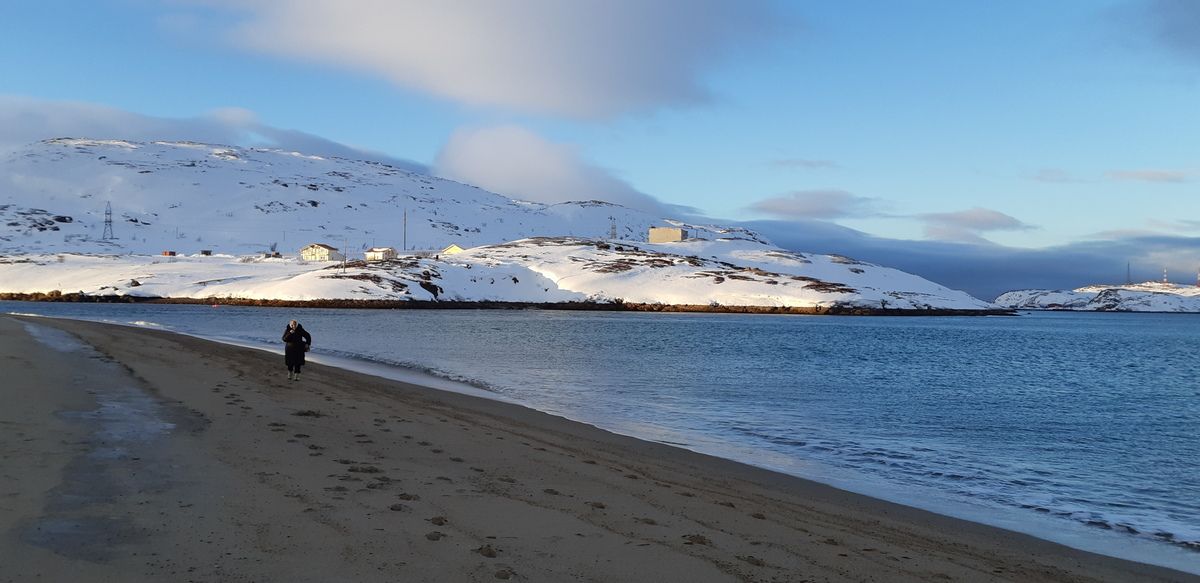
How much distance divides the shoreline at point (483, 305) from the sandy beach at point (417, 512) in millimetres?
104727

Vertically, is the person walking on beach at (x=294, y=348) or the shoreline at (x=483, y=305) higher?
the shoreline at (x=483, y=305)

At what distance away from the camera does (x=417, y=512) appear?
794cm

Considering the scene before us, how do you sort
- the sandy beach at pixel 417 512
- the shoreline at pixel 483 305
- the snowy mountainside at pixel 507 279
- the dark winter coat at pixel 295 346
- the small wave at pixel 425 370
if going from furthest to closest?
the snowy mountainside at pixel 507 279 < the shoreline at pixel 483 305 < the small wave at pixel 425 370 < the dark winter coat at pixel 295 346 < the sandy beach at pixel 417 512

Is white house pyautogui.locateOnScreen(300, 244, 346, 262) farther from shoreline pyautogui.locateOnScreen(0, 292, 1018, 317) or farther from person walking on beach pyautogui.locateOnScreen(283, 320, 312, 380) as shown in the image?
person walking on beach pyautogui.locateOnScreen(283, 320, 312, 380)

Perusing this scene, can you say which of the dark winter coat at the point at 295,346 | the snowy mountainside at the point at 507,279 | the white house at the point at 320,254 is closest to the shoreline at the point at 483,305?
the snowy mountainside at the point at 507,279

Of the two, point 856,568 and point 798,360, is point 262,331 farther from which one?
point 856,568

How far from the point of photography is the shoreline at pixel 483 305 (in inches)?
4520

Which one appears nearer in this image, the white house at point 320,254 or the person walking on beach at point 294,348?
the person walking on beach at point 294,348

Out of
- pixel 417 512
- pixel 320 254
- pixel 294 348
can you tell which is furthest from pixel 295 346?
pixel 320 254

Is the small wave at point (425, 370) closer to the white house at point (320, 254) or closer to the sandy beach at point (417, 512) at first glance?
the sandy beach at point (417, 512)

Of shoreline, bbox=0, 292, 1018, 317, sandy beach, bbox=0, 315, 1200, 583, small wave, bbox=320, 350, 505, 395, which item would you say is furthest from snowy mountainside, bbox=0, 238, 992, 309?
sandy beach, bbox=0, 315, 1200, 583

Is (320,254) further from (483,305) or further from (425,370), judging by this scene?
(425,370)

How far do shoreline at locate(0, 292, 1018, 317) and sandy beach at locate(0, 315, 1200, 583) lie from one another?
105 m

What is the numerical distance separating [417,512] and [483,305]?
122 metres
